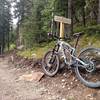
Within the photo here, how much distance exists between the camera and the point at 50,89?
629 centimetres

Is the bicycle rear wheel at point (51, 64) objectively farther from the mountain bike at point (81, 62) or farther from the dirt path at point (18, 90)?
the dirt path at point (18, 90)

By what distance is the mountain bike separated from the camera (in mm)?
5859

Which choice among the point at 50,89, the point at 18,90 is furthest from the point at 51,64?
the point at 18,90

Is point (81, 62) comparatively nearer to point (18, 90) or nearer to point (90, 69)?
point (90, 69)

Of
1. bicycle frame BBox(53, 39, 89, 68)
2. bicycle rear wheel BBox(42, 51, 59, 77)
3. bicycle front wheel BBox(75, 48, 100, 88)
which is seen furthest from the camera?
bicycle rear wheel BBox(42, 51, 59, 77)

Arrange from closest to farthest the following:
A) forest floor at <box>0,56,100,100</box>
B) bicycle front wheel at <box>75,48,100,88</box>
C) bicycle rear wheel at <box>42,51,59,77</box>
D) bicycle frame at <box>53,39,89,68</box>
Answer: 1. forest floor at <box>0,56,100,100</box>
2. bicycle front wheel at <box>75,48,100,88</box>
3. bicycle frame at <box>53,39,89,68</box>
4. bicycle rear wheel at <box>42,51,59,77</box>

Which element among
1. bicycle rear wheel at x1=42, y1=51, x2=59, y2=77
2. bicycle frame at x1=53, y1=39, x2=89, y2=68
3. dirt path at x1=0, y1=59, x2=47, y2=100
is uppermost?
bicycle frame at x1=53, y1=39, x2=89, y2=68

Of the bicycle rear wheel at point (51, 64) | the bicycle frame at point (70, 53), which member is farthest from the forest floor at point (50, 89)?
the bicycle frame at point (70, 53)

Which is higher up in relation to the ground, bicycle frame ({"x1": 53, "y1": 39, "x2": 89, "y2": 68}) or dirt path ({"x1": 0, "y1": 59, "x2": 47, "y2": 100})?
bicycle frame ({"x1": 53, "y1": 39, "x2": 89, "y2": 68})

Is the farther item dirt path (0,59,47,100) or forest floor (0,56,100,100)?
dirt path (0,59,47,100)

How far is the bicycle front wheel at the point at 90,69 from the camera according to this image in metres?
5.79

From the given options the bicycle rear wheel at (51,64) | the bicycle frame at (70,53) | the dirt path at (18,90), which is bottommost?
the dirt path at (18,90)

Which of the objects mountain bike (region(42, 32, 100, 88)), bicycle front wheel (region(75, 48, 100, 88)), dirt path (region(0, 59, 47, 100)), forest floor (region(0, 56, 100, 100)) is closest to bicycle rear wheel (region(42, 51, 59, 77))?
mountain bike (region(42, 32, 100, 88))

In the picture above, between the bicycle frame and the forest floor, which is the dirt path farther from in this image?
the bicycle frame
